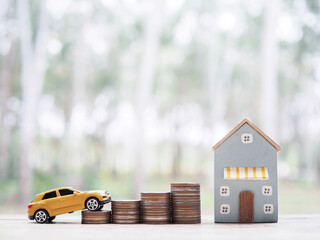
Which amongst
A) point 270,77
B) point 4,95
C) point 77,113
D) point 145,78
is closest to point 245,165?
point 145,78

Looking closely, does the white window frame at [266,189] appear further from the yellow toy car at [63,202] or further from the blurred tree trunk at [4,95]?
the blurred tree trunk at [4,95]

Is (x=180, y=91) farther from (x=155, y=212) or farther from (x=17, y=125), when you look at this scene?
(x=155, y=212)

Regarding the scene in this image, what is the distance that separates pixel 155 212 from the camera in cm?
562

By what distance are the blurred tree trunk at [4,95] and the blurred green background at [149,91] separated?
0.11 feet

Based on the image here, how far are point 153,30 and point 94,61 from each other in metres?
3.38

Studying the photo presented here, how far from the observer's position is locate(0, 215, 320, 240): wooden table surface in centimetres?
463

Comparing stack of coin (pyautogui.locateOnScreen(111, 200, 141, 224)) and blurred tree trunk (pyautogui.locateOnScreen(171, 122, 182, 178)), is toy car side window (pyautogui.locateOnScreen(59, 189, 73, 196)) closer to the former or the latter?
stack of coin (pyautogui.locateOnScreen(111, 200, 141, 224))

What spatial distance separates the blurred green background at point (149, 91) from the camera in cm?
1452

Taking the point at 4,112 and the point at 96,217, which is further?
the point at 4,112

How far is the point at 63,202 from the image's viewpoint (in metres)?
5.74

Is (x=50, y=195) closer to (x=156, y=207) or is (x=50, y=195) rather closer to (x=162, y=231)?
(x=156, y=207)

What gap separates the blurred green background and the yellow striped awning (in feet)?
27.2

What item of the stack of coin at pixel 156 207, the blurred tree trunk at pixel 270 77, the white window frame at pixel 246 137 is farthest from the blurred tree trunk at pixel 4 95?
the white window frame at pixel 246 137

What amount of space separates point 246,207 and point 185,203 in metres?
0.75
